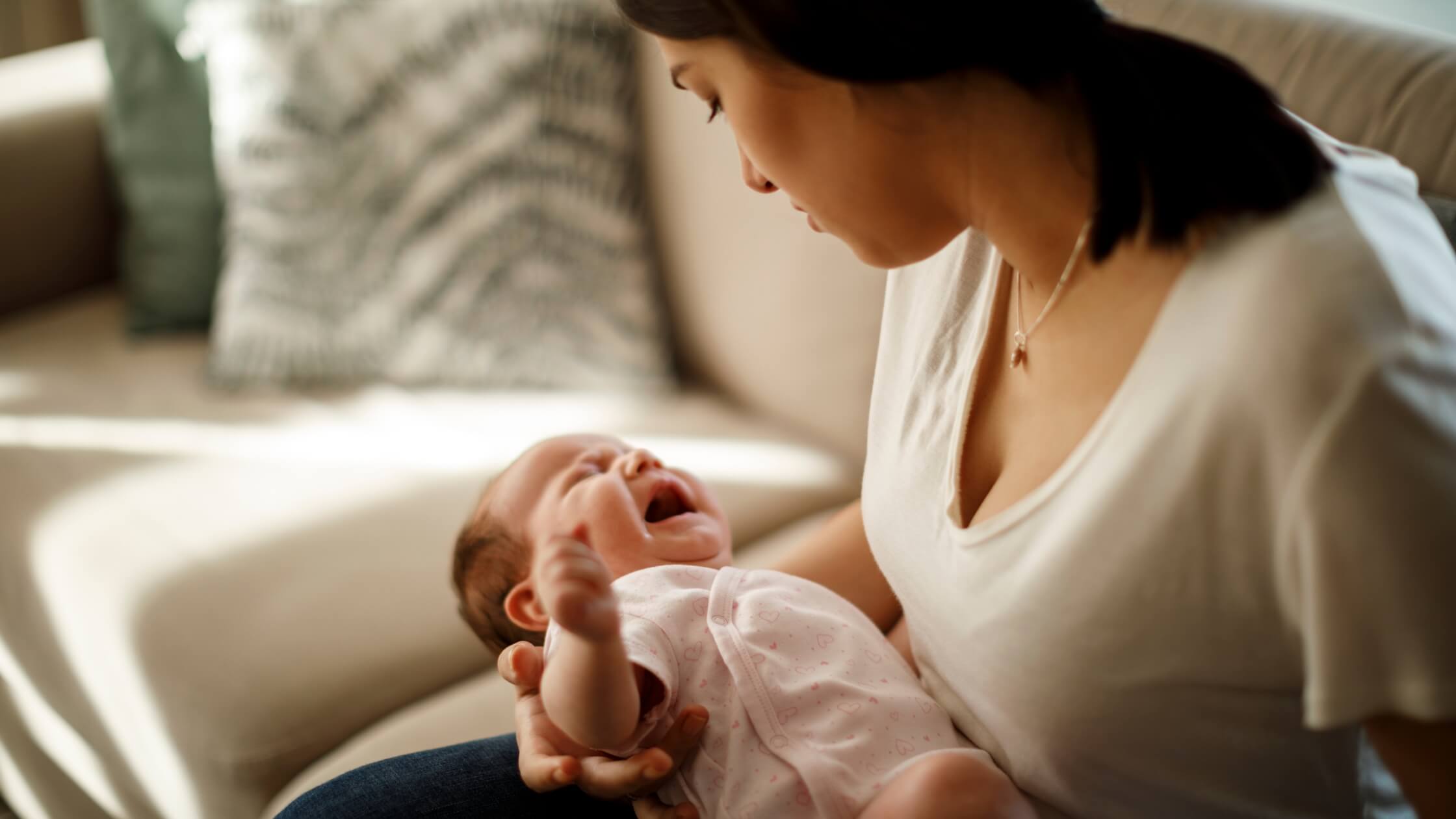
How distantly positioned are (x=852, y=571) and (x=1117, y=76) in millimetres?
622

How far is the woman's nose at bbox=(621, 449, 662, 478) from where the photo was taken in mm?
1254

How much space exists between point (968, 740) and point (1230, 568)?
342 mm

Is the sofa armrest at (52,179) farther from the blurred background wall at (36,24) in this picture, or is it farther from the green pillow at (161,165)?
the blurred background wall at (36,24)

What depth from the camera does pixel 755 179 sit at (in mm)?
986

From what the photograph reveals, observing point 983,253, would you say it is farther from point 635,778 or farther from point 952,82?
point 635,778

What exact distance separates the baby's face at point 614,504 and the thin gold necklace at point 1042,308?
0.42 m

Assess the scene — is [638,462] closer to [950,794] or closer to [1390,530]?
[950,794]

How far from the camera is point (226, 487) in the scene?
172 centimetres

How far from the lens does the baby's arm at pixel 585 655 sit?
30.7 inches

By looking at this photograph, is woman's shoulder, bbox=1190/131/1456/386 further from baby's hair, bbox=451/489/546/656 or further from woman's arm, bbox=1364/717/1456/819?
baby's hair, bbox=451/489/546/656

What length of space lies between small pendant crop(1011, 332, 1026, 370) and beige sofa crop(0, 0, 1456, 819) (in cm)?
41

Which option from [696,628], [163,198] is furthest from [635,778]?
[163,198]

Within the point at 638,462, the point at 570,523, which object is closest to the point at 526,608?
the point at 570,523

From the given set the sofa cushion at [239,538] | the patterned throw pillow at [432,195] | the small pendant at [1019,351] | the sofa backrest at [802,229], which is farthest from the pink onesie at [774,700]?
the patterned throw pillow at [432,195]
